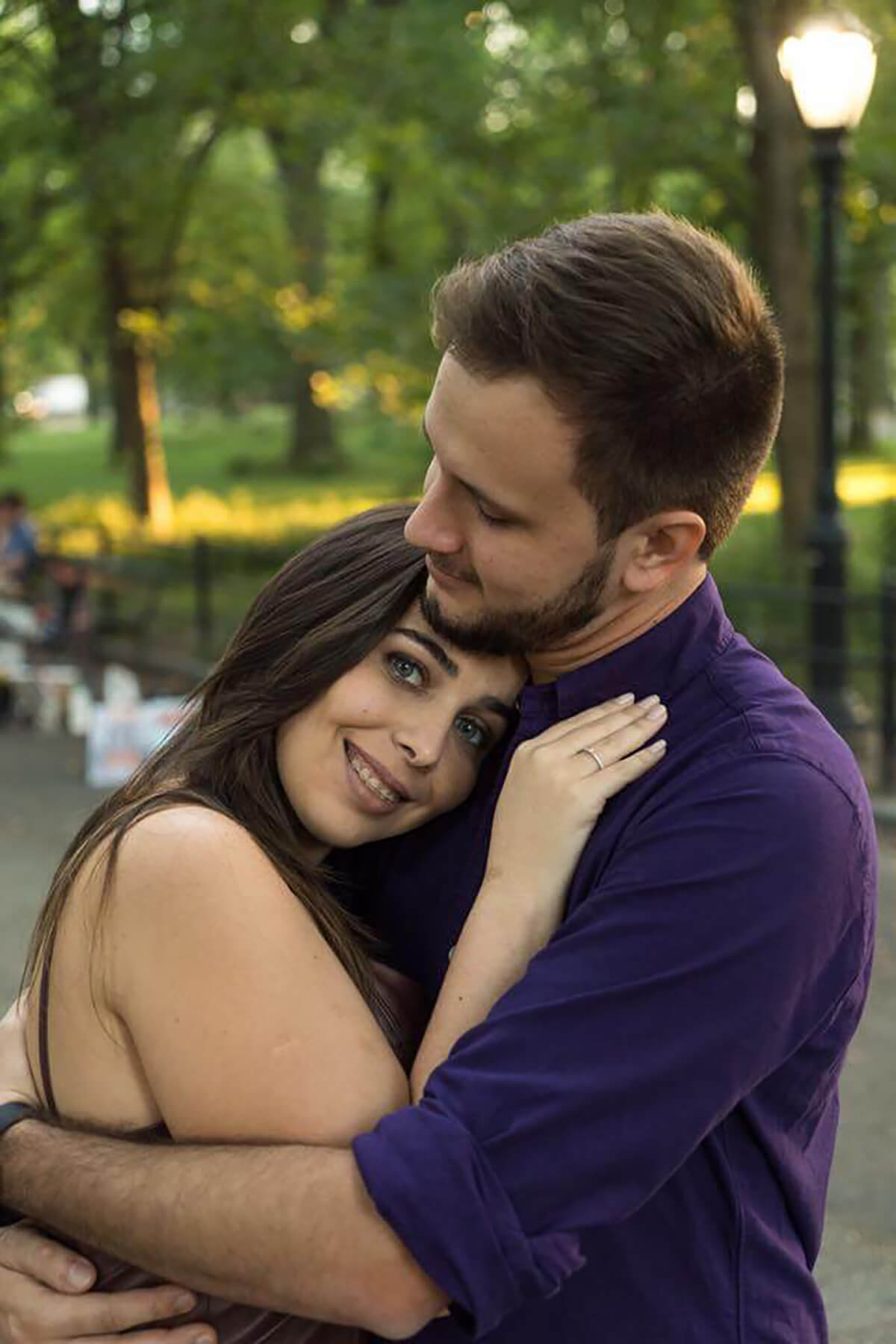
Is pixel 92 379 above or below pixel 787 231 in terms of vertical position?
below

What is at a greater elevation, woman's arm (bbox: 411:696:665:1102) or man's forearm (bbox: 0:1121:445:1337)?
woman's arm (bbox: 411:696:665:1102)

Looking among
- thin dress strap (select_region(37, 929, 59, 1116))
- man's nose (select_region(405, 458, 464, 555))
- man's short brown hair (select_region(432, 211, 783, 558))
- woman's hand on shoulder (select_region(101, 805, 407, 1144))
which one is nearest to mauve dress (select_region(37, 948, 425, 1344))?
thin dress strap (select_region(37, 929, 59, 1116))

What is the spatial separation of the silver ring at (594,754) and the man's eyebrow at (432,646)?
335 mm

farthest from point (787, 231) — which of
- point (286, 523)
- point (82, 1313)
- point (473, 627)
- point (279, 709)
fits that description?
point (82, 1313)

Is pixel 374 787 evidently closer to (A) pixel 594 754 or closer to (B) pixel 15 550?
(A) pixel 594 754

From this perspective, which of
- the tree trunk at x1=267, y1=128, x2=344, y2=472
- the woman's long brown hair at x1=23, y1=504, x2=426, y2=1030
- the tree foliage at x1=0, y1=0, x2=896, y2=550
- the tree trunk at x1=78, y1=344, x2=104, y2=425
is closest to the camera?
the woman's long brown hair at x1=23, y1=504, x2=426, y2=1030

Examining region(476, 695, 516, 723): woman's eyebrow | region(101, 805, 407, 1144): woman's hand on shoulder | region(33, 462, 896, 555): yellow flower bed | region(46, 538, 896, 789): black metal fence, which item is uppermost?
region(476, 695, 516, 723): woman's eyebrow

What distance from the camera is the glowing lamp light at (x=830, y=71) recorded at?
33.3 ft

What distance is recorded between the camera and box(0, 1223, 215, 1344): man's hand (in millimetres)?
2033

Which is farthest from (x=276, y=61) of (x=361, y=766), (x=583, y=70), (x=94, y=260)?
(x=361, y=766)

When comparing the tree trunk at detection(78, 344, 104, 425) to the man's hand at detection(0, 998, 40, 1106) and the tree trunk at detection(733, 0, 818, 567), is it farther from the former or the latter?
the man's hand at detection(0, 998, 40, 1106)

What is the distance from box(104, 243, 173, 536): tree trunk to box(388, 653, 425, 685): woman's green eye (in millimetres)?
20017

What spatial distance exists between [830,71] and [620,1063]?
31.2 feet

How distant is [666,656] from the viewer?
6.56ft
